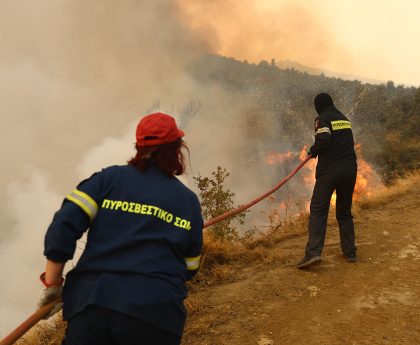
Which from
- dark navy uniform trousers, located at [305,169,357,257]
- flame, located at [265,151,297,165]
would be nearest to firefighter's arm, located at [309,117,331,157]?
dark navy uniform trousers, located at [305,169,357,257]

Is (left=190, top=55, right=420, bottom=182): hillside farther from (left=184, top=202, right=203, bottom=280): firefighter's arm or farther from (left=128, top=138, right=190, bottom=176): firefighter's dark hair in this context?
(left=128, top=138, right=190, bottom=176): firefighter's dark hair

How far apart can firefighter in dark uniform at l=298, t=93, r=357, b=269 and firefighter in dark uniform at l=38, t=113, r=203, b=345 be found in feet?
10.8

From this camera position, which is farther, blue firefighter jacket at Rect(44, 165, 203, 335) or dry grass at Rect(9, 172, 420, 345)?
dry grass at Rect(9, 172, 420, 345)

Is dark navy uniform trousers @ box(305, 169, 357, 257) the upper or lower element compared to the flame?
lower

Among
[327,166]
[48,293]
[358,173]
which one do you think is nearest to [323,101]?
[327,166]

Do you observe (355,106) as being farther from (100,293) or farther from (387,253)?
(100,293)

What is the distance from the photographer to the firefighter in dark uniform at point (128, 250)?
5.72 ft

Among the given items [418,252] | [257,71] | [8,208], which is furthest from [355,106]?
[8,208]

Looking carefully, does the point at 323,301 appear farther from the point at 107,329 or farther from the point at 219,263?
the point at 107,329

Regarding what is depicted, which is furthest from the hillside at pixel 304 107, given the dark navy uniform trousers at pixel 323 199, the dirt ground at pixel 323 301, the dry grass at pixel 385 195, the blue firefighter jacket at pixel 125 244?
the blue firefighter jacket at pixel 125 244

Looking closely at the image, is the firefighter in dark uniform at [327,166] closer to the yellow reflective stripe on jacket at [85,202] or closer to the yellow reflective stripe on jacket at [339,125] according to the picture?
the yellow reflective stripe on jacket at [339,125]

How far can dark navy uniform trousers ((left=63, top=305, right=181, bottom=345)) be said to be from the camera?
5.65 feet

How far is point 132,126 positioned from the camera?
7256 cm

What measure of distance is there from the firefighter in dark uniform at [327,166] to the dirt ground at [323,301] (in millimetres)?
452
